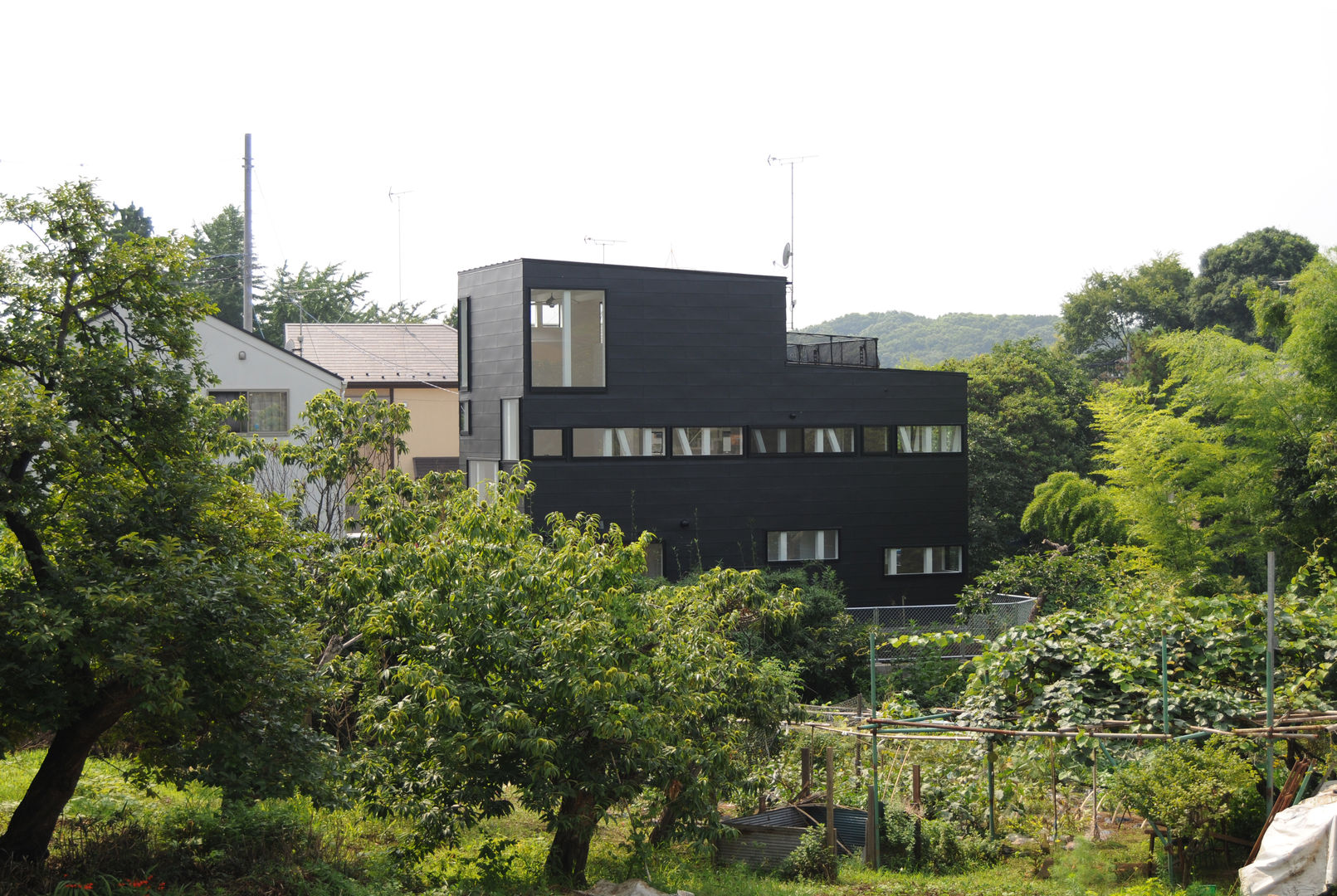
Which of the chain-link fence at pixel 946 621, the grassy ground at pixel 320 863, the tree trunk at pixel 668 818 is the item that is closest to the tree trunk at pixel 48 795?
the grassy ground at pixel 320 863

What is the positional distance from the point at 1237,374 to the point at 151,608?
2763cm

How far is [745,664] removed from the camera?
37.9ft

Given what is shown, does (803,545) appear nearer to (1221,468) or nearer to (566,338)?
(566,338)

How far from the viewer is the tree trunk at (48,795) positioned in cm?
798

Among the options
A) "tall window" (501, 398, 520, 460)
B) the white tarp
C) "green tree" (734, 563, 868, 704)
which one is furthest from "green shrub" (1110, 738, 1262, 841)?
"tall window" (501, 398, 520, 460)

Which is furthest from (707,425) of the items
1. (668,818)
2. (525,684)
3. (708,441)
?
(525,684)

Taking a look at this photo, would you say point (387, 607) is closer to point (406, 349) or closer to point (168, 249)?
point (168, 249)

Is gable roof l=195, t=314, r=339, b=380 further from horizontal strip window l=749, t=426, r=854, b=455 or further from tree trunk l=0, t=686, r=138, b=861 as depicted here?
tree trunk l=0, t=686, r=138, b=861

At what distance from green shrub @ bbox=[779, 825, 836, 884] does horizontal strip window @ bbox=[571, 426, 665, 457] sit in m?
13.8

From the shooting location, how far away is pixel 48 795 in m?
8.22

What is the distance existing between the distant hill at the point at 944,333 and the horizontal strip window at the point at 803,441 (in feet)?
216

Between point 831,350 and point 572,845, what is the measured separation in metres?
19.4

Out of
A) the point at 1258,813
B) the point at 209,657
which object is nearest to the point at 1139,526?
the point at 1258,813

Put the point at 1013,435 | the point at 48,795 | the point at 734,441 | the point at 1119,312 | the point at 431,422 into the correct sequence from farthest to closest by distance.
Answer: the point at 1119,312
the point at 1013,435
the point at 431,422
the point at 734,441
the point at 48,795
